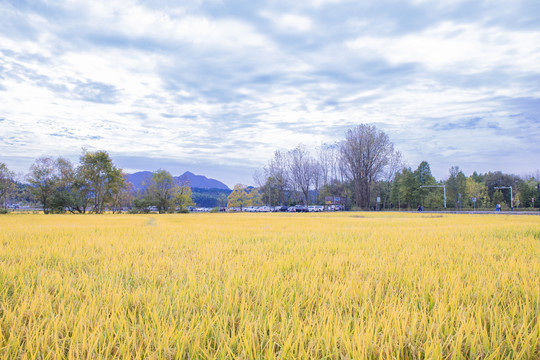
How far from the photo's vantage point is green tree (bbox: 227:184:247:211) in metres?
67.9

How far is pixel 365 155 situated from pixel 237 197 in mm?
30378

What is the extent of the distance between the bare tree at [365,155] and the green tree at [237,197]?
26.3 m

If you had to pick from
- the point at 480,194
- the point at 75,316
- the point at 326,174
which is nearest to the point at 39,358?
the point at 75,316

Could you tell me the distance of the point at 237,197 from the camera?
223 feet

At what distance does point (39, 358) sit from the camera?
132 cm

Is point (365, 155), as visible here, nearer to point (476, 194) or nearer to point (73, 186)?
point (476, 194)

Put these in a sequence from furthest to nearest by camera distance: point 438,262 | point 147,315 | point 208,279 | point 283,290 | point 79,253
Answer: point 79,253 → point 438,262 → point 208,279 → point 283,290 → point 147,315

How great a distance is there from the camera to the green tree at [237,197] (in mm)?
67875

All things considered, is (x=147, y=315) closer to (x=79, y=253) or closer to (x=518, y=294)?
(x=518, y=294)

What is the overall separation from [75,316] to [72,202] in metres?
49.0

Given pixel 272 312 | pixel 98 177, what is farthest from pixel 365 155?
pixel 272 312

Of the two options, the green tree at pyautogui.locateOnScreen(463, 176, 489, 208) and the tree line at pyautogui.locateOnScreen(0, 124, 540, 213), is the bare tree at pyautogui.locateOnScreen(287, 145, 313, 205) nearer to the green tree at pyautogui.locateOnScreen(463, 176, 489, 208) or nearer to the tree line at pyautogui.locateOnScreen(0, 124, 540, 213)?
the tree line at pyautogui.locateOnScreen(0, 124, 540, 213)

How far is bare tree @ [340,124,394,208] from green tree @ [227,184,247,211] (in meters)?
26.3

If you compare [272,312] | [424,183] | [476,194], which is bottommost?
[272,312]
